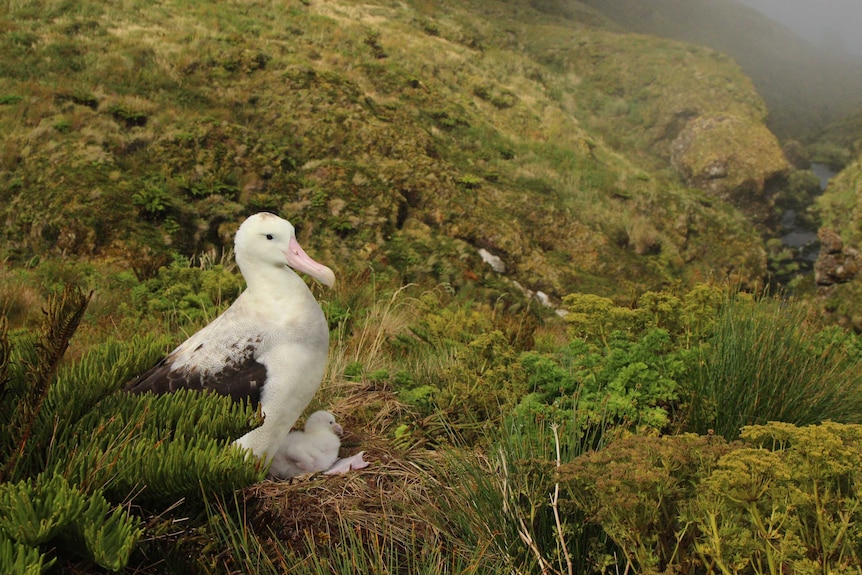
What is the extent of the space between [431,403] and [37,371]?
255 cm

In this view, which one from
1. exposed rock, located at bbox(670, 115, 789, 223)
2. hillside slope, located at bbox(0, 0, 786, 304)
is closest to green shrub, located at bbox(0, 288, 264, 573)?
hillside slope, located at bbox(0, 0, 786, 304)

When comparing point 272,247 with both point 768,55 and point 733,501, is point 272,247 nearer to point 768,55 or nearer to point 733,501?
point 733,501

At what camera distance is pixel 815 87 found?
4553 centimetres

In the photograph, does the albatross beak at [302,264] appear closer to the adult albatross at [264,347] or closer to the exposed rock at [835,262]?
the adult albatross at [264,347]

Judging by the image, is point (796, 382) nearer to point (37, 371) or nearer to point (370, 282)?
point (37, 371)

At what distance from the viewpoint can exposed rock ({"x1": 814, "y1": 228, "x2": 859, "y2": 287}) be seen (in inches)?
447

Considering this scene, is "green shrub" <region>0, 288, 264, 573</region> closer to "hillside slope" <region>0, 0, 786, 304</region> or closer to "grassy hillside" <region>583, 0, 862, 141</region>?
"hillside slope" <region>0, 0, 786, 304</region>

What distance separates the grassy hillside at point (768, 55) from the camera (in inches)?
1468

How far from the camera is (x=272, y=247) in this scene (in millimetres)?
3168

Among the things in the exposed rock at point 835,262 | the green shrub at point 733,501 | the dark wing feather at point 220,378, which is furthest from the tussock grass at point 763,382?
→ the exposed rock at point 835,262

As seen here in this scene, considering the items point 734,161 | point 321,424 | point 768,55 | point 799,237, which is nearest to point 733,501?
point 321,424

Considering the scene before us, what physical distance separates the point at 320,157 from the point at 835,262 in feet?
31.3

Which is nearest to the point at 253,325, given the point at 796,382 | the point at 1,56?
the point at 796,382

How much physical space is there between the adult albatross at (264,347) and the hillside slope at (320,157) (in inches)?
203
